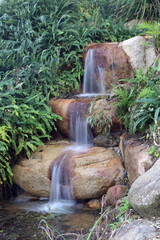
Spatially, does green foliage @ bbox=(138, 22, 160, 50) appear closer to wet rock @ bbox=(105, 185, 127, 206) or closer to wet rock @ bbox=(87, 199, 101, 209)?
wet rock @ bbox=(105, 185, 127, 206)

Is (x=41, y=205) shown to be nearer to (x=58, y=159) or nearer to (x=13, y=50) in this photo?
(x=58, y=159)

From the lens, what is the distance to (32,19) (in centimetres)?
826

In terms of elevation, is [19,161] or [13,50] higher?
[13,50]

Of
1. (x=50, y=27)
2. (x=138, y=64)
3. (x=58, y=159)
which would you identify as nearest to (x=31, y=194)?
(x=58, y=159)

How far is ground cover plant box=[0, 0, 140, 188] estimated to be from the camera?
17.9ft

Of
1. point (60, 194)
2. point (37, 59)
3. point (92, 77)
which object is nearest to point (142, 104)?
point (60, 194)

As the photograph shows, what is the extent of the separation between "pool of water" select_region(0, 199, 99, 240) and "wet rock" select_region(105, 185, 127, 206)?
0.35m

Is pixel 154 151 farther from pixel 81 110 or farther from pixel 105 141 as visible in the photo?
pixel 81 110

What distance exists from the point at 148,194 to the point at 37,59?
19.0 feet

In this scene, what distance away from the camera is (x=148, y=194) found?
261 centimetres

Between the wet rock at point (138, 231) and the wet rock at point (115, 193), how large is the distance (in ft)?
4.83

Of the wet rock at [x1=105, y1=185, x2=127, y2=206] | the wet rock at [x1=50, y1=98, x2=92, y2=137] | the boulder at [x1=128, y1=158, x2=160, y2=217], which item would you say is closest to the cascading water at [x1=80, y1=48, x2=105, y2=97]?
the wet rock at [x1=50, y1=98, x2=92, y2=137]

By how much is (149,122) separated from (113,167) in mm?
1151

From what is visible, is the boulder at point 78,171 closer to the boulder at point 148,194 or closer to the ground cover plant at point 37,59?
the ground cover plant at point 37,59
